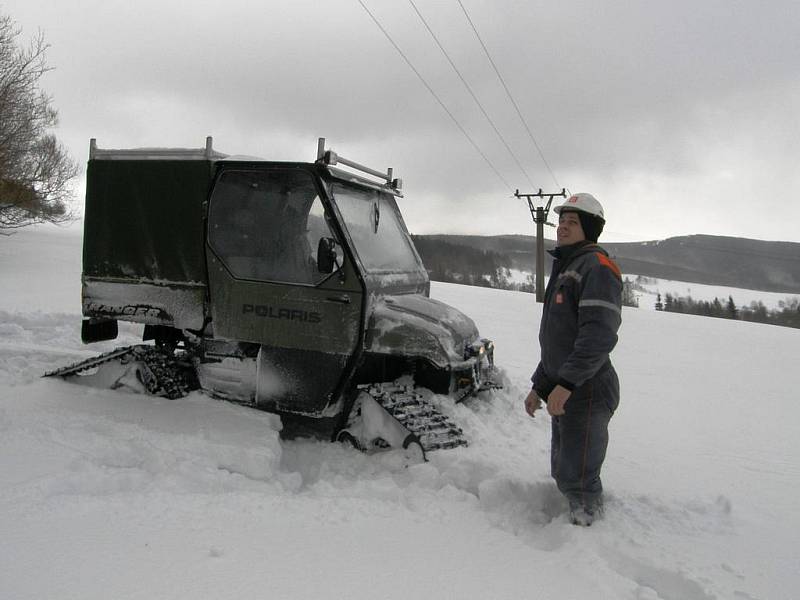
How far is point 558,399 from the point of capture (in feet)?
10.1

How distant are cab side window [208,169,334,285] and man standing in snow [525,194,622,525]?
1861 millimetres

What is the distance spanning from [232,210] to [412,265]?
1678mm

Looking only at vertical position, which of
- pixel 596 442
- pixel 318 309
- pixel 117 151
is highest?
pixel 117 151

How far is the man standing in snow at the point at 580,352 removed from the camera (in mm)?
3080

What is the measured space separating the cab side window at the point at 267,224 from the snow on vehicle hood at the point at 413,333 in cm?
64

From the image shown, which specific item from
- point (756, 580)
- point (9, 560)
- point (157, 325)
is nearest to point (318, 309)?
point (157, 325)

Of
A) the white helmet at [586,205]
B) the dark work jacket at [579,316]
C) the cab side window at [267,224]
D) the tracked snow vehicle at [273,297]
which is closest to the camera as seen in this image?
the dark work jacket at [579,316]

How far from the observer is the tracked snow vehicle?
4227 mm

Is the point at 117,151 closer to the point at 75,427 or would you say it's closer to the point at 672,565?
the point at 75,427

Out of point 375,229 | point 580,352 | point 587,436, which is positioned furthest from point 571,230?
point 375,229

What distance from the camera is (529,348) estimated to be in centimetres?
1220

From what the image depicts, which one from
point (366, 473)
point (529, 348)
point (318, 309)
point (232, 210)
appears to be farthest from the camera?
point (529, 348)

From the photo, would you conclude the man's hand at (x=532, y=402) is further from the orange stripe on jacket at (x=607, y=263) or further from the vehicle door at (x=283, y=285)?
the vehicle door at (x=283, y=285)

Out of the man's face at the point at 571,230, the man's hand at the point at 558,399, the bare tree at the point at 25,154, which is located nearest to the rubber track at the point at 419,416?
the man's hand at the point at 558,399
